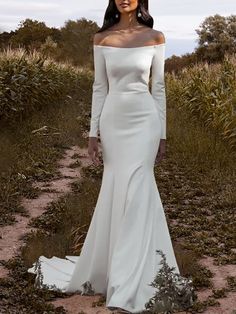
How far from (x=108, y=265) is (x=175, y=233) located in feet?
7.23

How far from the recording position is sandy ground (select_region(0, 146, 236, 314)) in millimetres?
4715

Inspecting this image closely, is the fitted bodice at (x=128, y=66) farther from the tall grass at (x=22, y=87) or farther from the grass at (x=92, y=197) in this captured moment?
the tall grass at (x=22, y=87)

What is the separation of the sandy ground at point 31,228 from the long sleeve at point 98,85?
4.39 ft

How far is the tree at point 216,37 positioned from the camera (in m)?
50.5

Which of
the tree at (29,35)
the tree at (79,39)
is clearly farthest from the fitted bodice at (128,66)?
the tree at (79,39)

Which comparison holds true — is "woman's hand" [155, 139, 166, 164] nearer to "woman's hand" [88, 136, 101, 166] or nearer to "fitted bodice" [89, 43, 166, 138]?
"fitted bodice" [89, 43, 166, 138]

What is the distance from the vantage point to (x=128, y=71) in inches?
181

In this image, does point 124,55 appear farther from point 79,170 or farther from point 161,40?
point 79,170

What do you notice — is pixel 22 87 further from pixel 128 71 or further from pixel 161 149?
pixel 128 71

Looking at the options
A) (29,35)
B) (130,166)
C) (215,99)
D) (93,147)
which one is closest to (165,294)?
(130,166)

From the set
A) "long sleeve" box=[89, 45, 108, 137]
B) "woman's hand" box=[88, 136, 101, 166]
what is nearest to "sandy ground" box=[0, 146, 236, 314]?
"woman's hand" box=[88, 136, 101, 166]

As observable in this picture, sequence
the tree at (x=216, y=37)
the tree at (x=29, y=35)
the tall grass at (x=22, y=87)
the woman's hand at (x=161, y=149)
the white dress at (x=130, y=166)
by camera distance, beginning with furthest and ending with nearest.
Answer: the tree at (x=216, y=37), the tree at (x=29, y=35), the tall grass at (x=22, y=87), the woman's hand at (x=161, y=149), the white dress at (x=130, y=166)

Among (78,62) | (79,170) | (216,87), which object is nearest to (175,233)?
(79,170)

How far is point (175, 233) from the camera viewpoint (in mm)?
6883
